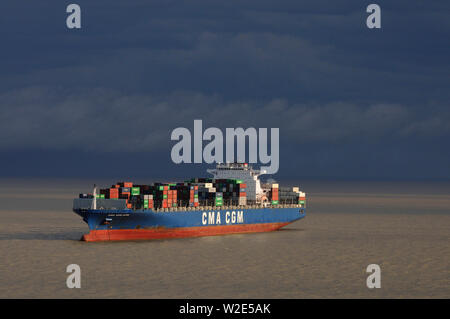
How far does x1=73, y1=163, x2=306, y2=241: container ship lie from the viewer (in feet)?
Result: 211

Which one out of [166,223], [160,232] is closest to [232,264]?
[160,232]

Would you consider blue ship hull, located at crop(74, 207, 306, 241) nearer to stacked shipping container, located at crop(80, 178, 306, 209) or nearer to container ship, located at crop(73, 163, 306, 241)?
container ship, located at crop(73, 163, 306, 241)

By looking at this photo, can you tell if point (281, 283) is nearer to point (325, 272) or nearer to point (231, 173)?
point (325, 272)

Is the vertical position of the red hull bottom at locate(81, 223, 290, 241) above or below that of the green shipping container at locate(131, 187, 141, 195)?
below

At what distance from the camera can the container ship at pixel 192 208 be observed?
64.2 m

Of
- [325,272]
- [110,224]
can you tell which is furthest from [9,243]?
[325,272]

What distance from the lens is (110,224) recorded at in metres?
63.8

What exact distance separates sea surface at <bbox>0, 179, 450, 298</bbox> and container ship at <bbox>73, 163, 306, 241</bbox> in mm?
1952

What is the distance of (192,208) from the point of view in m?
71.2

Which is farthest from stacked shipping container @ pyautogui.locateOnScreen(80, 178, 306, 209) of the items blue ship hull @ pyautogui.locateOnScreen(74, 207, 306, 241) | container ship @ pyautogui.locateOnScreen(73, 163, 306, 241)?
blue ship hull @ pyautogui.locateOnScreen(74, 207, 306, 241)

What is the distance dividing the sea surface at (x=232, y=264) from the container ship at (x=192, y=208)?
1.95 m

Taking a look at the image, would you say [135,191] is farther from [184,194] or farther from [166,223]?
[184,194]
